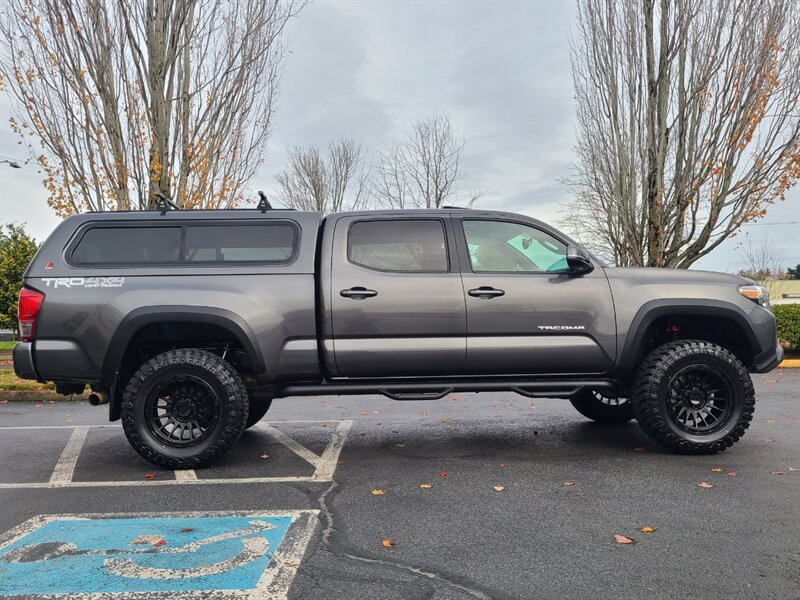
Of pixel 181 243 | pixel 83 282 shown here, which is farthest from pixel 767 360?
pixel 83 282

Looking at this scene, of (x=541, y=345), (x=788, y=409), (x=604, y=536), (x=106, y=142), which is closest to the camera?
(x=604, y=536)

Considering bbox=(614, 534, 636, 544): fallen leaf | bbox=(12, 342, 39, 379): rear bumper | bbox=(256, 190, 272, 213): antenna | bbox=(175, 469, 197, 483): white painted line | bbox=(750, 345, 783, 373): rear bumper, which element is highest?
bbox=(256, 190, 272, 213): antenna

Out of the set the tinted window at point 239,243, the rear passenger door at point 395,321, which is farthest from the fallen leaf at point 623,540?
the tinted window at point 239,243

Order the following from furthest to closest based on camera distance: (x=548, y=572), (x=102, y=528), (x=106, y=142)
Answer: (x=106, y=142) < (x=102, y=528) < (x=548, y=572)

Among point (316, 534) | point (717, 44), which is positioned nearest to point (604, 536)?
point (316, 534)

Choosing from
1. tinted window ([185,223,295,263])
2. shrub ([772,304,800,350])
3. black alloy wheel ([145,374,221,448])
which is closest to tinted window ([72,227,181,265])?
tinted window ([185,223,295,263])

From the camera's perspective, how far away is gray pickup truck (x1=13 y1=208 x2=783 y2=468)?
485 cm

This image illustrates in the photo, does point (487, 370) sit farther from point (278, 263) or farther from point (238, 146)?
point (238, 146)

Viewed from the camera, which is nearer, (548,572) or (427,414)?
(548,572)

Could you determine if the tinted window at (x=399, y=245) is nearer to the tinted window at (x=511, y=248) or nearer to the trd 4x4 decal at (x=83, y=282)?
the tinted window at (x=511, y=248)

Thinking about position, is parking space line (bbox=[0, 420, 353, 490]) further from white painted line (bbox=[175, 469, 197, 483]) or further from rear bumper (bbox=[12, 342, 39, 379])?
rear bumper (bbox=[12, 342, 39, 379])

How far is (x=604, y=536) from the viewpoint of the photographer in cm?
340

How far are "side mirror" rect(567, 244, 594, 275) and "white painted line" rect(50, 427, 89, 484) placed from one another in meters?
4.28

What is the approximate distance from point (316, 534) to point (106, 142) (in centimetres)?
984
